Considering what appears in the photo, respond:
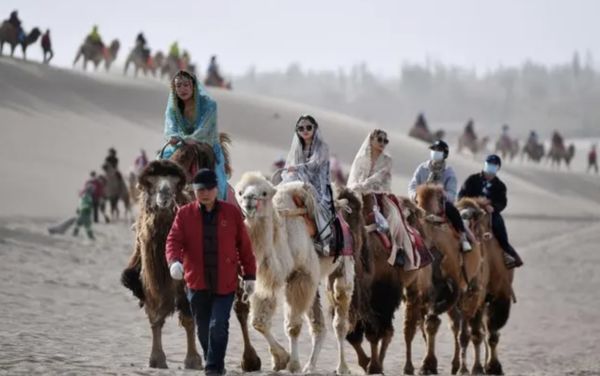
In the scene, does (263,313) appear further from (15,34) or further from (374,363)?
(15,34)

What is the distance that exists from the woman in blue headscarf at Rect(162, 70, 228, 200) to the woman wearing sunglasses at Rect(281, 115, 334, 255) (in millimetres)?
669

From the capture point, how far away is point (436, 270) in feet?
44.7

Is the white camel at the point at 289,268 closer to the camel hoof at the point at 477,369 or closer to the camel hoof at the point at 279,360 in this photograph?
the camel hoof at the point at 279,360

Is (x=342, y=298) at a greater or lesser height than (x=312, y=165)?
lesser

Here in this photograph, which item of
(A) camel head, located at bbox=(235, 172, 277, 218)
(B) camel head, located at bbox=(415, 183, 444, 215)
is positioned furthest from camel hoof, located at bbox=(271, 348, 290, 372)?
(B) camel head, located at bbox=(415, 183, 444, 215)

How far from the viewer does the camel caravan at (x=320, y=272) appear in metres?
9.94

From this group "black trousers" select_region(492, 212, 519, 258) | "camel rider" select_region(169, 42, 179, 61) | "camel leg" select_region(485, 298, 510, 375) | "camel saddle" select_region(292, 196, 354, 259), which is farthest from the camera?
"camel rider" select_region(169, 42, 179, 61)

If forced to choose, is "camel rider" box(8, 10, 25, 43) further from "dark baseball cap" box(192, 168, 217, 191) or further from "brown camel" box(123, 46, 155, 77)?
"dark baseball cap" box(192, 168, 217, 191)

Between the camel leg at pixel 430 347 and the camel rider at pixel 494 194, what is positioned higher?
the camel rider at pixel 494 194

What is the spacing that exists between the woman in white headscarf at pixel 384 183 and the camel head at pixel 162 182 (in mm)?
2762

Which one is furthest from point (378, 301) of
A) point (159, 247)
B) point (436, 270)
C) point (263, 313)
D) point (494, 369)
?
point (159, 247)

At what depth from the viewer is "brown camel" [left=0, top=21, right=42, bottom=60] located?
157ft

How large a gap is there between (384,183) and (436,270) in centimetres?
170

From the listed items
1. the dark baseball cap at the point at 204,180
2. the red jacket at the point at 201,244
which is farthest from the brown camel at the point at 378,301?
the dark baseball cap at the point at 204,180
